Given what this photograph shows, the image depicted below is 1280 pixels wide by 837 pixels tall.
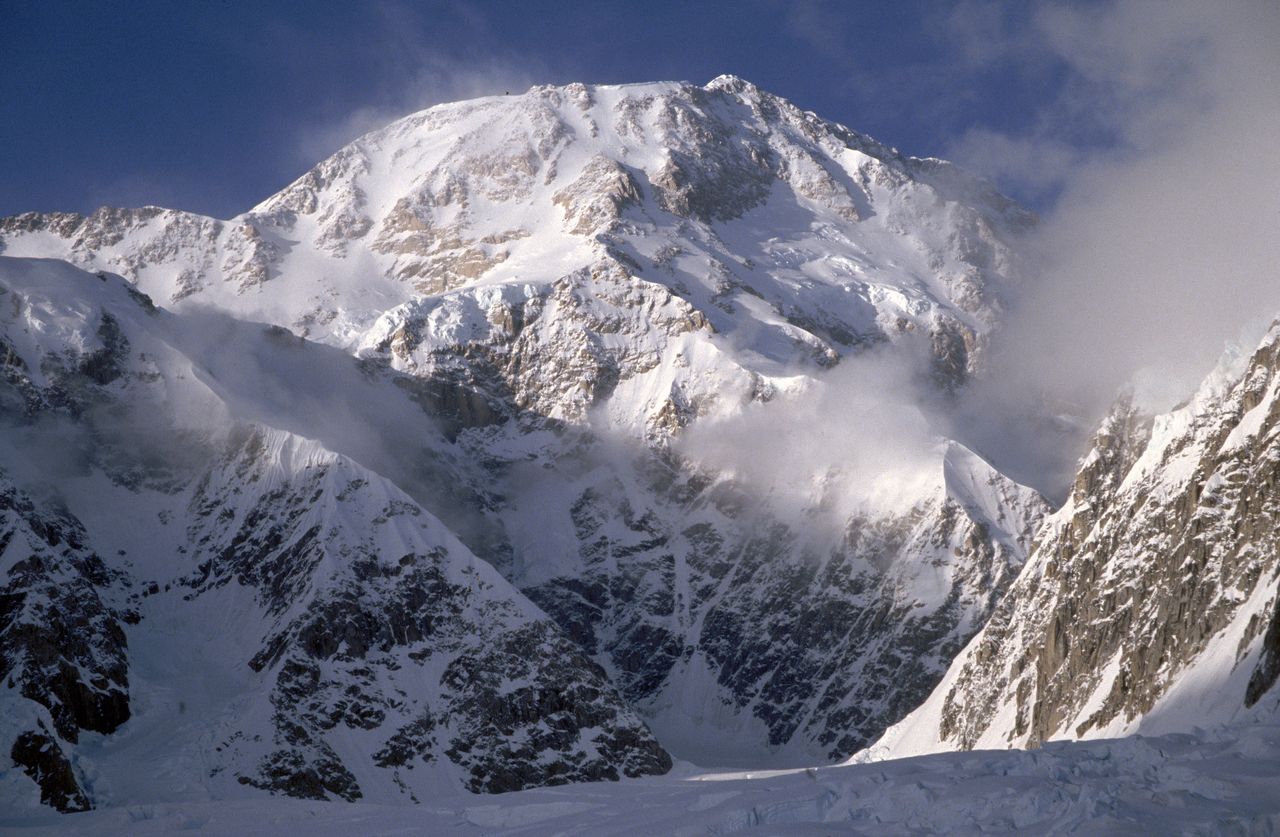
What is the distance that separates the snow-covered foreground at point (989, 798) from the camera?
46.2 metres

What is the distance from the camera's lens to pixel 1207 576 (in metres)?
114

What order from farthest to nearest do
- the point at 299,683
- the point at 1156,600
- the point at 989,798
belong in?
the point at 299,683 < the point at 1156,600 < the point at 989,798

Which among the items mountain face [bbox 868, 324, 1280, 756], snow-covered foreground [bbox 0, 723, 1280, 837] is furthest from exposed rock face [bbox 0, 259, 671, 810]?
snow-covered foreground [bbox 0, 723, 1280, 837]

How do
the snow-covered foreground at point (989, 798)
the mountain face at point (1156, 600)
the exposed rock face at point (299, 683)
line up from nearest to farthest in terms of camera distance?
the snow-covered foreground at point (989, 798), the mountain face at point (1156, 600), the exposed rock face at point (299, 683)

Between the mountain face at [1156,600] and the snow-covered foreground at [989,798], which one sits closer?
the snow-covered foreground at [989,798]

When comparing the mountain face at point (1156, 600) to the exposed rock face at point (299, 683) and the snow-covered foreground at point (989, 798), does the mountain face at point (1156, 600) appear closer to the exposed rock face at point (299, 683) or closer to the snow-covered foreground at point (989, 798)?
the snow-covered foreground at point (989, 798)

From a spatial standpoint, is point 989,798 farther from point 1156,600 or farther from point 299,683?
point 299,683

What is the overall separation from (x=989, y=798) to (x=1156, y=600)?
79.4m

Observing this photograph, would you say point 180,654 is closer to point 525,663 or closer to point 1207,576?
point 525,663

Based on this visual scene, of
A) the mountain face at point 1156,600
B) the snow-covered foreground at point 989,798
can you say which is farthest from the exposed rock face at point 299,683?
the snow-covered foreground at point 989,798

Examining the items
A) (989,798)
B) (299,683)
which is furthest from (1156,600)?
(299,683)

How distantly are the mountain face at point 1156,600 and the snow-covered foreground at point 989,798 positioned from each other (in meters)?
25.2

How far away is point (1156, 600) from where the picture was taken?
123 meters

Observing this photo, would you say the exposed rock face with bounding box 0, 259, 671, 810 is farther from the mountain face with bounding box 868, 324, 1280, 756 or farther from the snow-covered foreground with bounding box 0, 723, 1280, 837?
the snow-covered foreground with bounding box 0, 723, 1280, 837
